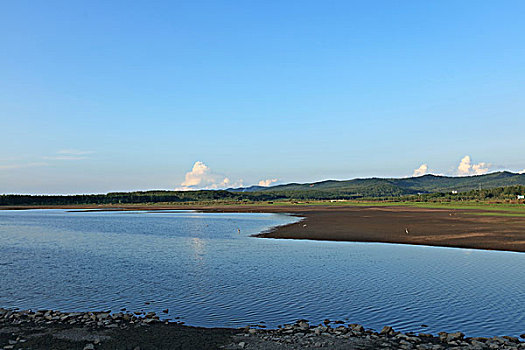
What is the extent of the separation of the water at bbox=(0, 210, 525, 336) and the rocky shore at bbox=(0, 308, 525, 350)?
1.36 metres

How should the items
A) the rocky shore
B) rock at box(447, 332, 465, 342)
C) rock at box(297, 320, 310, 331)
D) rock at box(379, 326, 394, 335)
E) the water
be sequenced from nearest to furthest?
the rocky shore
rock at box(447, 332, 465, 342)
rock at box(379, 326, 394, 335)
rock at box(297, 320, 310, 331)
the water

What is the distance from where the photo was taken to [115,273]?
2766cm

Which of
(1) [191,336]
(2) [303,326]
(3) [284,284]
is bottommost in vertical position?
(3) [284,284]

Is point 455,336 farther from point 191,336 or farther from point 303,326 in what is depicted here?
point 191,336

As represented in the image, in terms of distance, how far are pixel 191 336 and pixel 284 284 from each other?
10.1m

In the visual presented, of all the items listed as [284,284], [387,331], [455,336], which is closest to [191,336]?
[387,331]

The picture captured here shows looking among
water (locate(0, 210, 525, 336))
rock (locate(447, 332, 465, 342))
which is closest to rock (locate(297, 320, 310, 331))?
water (locate(0, 210, 525, 336))

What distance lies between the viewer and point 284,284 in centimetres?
2417

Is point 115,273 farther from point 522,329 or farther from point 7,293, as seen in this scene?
point 522,329

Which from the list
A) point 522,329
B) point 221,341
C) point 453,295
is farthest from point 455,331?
point 221,341

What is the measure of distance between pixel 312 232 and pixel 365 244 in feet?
43.6

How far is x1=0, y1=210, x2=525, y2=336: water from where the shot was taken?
711 inches

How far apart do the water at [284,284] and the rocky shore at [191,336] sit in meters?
1.36

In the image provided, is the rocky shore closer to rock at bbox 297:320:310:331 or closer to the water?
rock at bbox 297:320:310:331
